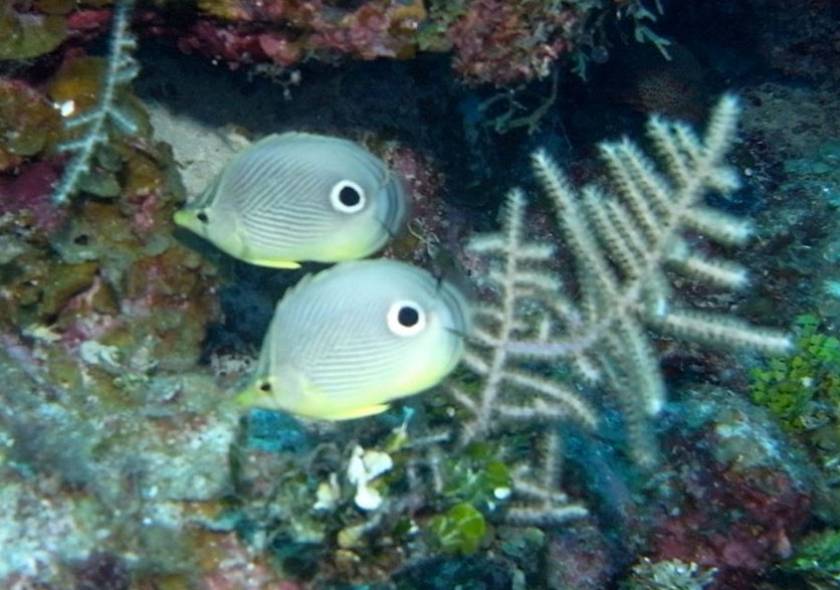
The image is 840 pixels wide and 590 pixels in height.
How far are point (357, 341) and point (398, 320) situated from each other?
0.14m

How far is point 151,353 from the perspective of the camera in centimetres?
352

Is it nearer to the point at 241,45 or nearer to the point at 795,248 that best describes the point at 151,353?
the point at 241,45

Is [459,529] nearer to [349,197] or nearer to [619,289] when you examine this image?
[619,289]

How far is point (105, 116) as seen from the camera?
3.27 m

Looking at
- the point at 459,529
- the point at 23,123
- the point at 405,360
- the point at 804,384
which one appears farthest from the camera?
the point at 804,384

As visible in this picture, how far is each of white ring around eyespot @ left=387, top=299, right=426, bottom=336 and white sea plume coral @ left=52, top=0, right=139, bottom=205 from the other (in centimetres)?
167

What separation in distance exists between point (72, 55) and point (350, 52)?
50.2 inches

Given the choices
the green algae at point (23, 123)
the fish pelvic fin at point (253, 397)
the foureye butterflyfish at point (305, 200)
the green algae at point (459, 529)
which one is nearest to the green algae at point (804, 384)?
the green algae at point (459, 529)

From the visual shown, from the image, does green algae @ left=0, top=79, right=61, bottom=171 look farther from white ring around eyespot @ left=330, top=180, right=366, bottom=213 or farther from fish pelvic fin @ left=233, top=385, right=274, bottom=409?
fish pelvic fin @ left=233, top=385, right=274, bottom=409

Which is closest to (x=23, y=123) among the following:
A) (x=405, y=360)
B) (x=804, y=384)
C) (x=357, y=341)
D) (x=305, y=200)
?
(x=305, y=200)

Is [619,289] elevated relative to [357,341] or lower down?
elevated

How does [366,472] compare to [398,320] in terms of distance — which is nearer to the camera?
[398,320]

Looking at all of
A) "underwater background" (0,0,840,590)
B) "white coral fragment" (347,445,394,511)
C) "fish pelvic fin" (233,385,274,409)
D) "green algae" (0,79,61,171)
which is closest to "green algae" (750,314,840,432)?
"underwater background" (0,0,840,590)

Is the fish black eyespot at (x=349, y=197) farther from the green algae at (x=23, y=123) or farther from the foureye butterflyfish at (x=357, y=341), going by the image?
the green algae at (x=23, y=123)
